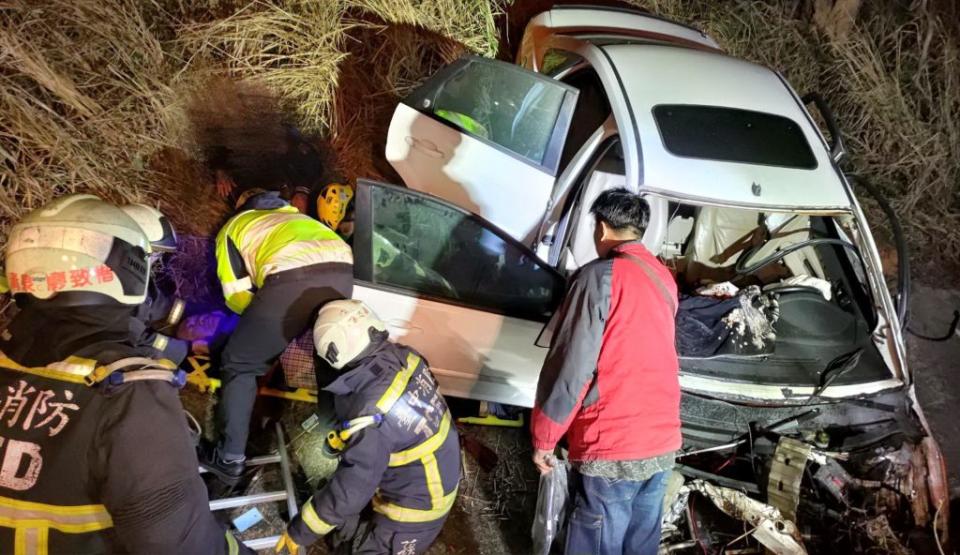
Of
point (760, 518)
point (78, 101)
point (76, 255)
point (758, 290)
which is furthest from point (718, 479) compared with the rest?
point (78, 101)

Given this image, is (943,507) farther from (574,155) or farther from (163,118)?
(163,118)

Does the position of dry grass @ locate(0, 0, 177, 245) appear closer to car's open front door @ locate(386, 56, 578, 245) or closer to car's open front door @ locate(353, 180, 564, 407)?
car's open front door @ locate(386, 56, 578, 245)

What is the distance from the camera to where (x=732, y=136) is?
296 centimetres

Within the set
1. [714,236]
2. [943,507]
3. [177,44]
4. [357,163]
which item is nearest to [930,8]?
[714,236]

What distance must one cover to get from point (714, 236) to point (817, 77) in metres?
3.96

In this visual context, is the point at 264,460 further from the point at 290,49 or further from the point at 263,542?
the point at 290,49

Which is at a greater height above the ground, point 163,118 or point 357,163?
point 163,118

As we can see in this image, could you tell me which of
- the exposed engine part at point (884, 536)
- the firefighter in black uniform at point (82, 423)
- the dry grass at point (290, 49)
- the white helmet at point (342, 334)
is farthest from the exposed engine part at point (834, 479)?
the dry grass at point (290, 49)

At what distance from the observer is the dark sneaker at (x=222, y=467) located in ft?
9.07

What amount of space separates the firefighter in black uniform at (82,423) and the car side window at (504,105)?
242 cm

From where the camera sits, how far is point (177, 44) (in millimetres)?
4441

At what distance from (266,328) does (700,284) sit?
274 centimetres

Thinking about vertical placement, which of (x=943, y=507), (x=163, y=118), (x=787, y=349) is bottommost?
(x=943, y=507)

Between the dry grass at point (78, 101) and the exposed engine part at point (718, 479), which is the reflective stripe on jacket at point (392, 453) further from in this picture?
the dry grass at point (78, 101)
